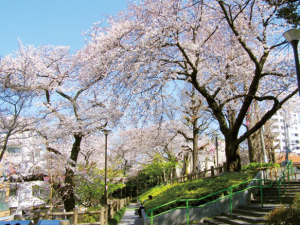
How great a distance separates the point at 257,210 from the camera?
9.60 metres

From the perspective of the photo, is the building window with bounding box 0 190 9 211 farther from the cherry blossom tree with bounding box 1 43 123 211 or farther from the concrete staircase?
the concrete staircase

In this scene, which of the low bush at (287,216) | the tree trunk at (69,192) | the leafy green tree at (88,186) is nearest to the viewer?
the low bush at (287,216)

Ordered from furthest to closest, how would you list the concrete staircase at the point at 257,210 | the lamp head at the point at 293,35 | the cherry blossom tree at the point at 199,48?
the cherry blossom tree at the point at 199,48 < the concrete staircase at the point at 257,210 < the lamp head at the point at 293,35

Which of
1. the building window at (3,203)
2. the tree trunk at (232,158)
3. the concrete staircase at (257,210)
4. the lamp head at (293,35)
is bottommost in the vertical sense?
the building window at (3,203)

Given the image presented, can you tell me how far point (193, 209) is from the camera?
33.2 ft

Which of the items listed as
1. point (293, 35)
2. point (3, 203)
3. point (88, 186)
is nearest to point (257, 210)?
point (293, 35)

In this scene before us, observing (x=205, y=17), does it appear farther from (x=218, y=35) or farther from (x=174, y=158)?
(x=174, y=158)

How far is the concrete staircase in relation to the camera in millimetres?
8854

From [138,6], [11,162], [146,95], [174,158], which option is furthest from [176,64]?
[174,158]

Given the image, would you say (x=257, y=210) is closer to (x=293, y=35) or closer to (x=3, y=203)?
(x=293, y=35)

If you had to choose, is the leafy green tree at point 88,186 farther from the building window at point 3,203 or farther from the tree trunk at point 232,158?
the building window at point 3,203

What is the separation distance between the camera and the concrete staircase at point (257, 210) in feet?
29.0

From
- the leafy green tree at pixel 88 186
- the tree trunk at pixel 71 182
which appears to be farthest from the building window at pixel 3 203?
the tree trunk at pixel 71 182

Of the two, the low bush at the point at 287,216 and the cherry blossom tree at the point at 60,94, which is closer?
the low bush at the point at 287,216
